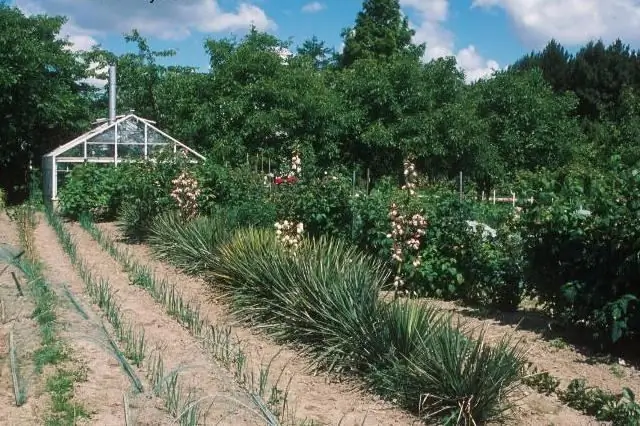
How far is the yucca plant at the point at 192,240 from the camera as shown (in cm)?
1048

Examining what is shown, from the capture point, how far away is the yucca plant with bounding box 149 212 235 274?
10477mm

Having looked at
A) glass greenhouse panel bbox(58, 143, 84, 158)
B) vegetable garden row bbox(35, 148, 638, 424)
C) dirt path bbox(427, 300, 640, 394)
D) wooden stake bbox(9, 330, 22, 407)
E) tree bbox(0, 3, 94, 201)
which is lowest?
dirt path bbox(427, 300, 640, 394)

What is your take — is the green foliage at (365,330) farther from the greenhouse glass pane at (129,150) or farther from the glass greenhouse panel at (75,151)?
the glass greenhouse panel at (75,151)

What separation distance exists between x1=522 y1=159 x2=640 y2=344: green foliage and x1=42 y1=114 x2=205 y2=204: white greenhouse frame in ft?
54.0

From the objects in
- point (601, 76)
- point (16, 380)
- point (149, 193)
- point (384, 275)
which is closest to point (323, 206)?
point (384, 275)

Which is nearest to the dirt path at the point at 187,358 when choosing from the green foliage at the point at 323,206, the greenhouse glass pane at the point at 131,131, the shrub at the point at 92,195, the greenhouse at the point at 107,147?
the green foliage at the point at 323,206

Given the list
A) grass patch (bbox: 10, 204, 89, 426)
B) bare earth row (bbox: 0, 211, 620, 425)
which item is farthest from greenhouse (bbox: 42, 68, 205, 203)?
bare earth row (bbox: 0, 211, 620, 425)

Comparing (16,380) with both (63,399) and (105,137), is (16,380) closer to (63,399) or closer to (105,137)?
(63,399)

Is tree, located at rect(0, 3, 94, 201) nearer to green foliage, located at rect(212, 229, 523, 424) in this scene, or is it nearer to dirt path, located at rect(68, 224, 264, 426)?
dirt path, located at rect(68, 224, 264, 426)

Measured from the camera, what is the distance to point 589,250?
6773 mm

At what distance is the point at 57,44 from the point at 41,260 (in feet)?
61.8

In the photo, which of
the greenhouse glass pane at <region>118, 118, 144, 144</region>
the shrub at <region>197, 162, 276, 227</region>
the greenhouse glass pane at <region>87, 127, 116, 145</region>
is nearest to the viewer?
the shrub at <region>197, 162, 276, 227</region>

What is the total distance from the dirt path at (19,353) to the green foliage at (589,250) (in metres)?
4.26

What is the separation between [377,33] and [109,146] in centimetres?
1790
